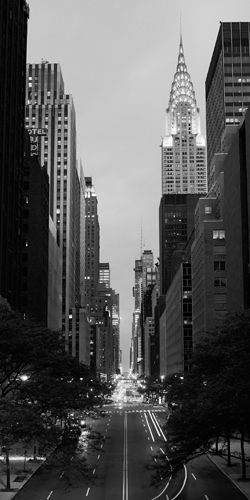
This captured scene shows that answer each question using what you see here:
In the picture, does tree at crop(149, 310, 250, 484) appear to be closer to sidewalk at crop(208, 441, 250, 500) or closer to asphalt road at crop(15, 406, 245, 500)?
asphalt road at crop(15, 406, 245, 500)

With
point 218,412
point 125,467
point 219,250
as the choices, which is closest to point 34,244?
point 219,250

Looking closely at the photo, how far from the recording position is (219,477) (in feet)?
167

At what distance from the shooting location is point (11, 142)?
100 m

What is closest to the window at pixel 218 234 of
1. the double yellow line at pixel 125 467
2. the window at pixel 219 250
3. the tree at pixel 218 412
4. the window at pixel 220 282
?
the window at pixel 219 250

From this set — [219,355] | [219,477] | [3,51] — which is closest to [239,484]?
[219,477]

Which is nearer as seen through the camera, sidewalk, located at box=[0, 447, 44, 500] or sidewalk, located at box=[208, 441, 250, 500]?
sidewalk, located at box=[0, 447, 44, 500]

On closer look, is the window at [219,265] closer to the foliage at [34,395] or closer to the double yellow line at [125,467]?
the double yellow line at [125,467]

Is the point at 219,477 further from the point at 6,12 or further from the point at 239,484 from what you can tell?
the point at 6,12

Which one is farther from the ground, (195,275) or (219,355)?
(195,275)

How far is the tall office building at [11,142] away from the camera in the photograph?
9350 cm

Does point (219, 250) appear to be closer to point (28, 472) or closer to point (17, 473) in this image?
point (28, 472)

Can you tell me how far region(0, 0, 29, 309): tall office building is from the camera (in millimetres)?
93500

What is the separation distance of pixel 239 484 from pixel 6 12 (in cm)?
7870

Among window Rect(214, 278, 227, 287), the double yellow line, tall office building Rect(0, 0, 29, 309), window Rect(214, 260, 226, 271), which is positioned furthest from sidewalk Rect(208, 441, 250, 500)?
window Rect(214, 260, 226, 271)
